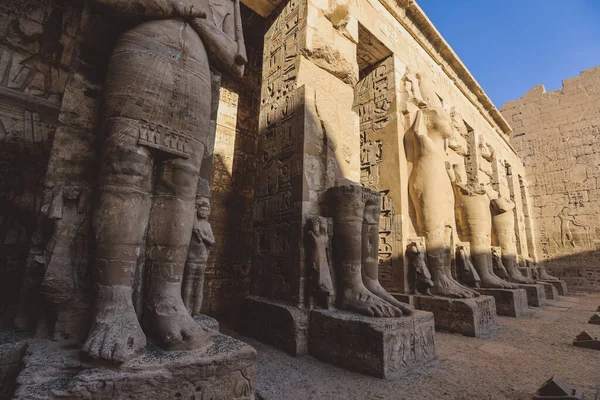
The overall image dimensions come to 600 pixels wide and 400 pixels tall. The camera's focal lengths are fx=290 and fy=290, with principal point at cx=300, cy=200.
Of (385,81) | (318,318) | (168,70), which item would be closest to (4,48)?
(168,70)

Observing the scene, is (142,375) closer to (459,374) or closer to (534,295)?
(459,374)

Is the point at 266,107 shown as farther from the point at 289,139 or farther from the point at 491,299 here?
the point at 491,299

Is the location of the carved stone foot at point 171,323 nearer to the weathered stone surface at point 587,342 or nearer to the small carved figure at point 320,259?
the small carved figure at point 320,259

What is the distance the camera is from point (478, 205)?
603cm

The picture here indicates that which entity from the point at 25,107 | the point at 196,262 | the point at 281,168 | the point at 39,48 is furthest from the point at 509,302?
the point at 39,48

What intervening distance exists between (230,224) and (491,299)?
4.16 meters

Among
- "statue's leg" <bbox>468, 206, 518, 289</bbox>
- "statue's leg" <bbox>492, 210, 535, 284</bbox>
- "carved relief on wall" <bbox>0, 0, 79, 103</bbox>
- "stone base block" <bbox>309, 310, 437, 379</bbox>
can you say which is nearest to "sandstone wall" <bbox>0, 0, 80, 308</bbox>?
"carved relief on wall" <bbox>0, 0, 79, 103</bbox>

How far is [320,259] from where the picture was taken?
289cm

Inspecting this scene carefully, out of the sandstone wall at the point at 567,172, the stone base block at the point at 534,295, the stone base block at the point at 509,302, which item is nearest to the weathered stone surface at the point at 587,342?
the stone base block at the point at 509,302

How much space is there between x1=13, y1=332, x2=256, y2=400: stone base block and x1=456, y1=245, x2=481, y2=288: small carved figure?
17.0ft

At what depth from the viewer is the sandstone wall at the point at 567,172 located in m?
11.1

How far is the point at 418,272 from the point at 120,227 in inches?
156

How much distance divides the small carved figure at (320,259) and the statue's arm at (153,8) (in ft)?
6.65

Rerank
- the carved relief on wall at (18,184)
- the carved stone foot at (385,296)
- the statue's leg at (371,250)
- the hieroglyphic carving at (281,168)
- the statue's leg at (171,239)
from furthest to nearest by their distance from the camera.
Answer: the hieroglyphic carving at (281,168), the statue's leg at (371,250), the carved stone foot at (385,296), the carved relief on wall at (18,184), the statue's leg at (171,239)
